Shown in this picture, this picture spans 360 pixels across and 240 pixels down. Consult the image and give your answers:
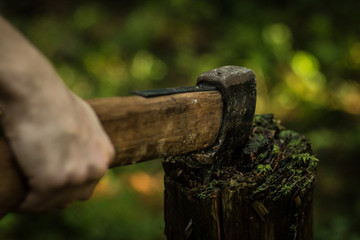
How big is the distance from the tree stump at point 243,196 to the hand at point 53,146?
23.0 inches

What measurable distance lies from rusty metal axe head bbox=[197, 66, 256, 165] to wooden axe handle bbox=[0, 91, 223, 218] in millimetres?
36

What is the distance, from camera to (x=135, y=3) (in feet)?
19.6

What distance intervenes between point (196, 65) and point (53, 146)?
409 centimetres

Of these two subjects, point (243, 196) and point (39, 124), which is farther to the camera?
point (243, 196)

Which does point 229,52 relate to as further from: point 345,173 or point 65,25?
point 65,25

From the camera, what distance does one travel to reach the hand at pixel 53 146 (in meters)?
0.90

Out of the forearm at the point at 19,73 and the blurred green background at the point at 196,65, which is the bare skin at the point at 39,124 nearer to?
the forearm at the point at 19,73

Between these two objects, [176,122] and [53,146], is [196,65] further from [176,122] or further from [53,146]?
[53,146]

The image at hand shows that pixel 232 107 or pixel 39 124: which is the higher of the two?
pixel 39 124

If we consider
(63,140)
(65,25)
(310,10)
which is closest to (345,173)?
(310,10)

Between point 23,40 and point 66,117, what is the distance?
0.83 feet

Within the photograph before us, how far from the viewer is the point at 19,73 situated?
894 millimetres

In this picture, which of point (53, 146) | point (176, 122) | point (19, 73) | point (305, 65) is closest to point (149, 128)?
point (176, 122)

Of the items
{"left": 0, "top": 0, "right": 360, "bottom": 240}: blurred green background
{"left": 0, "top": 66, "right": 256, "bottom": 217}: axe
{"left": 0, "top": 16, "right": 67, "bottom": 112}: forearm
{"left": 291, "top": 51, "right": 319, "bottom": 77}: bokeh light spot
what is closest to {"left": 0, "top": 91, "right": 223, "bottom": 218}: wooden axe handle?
{"left": 0, "top": 66, "right": 256, "bottom": 217}: axe
